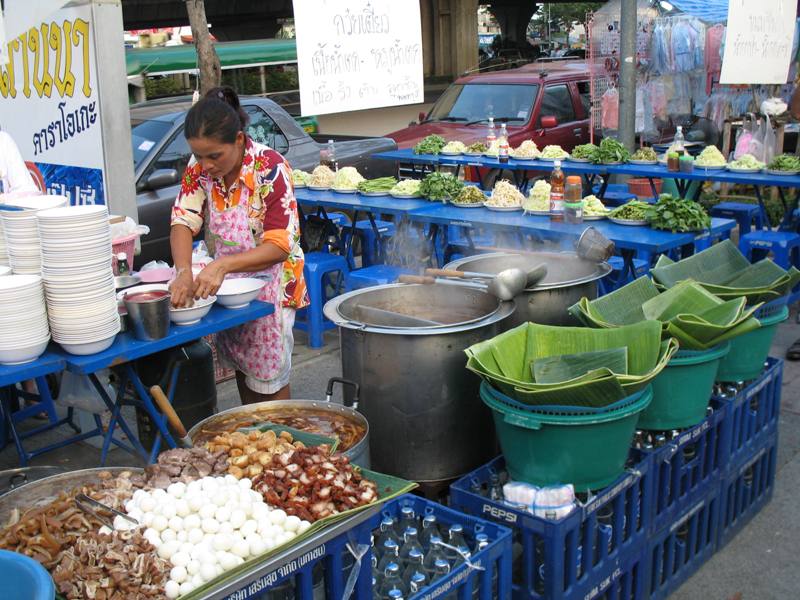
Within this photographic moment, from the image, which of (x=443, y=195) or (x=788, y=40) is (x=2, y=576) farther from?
(x=788, y=40)

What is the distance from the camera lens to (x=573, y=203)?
20.7ft

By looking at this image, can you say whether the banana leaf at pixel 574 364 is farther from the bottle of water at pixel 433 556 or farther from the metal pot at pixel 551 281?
the bottle of water at pixel 433 556

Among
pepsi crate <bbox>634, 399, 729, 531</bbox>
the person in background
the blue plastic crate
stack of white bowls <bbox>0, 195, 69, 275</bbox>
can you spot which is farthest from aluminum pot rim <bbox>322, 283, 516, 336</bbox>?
the person in background

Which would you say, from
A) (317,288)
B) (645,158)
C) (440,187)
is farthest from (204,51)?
(645,158)

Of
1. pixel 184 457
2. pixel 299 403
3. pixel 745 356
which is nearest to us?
pixel 184 457

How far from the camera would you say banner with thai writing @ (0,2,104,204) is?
489 centimetres

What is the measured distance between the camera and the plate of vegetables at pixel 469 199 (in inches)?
280

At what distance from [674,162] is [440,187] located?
95.9 inches

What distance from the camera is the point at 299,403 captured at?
3.36 metres

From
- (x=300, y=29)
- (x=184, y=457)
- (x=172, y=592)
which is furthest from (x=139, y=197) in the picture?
(x=172, y=592)

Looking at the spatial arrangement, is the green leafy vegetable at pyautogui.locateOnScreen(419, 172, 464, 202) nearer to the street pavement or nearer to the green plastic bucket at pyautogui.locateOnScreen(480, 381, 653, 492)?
the street pavement

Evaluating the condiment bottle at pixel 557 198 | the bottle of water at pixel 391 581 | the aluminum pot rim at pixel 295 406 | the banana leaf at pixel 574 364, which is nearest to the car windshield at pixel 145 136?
the condiment bottle at pixel 557 198

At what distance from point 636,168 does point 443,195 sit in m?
2.33

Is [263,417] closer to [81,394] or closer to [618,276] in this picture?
[81,394]
